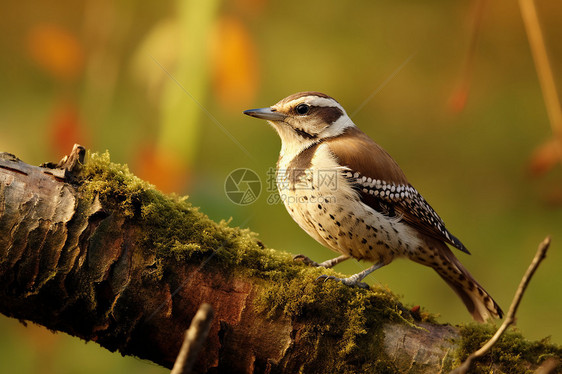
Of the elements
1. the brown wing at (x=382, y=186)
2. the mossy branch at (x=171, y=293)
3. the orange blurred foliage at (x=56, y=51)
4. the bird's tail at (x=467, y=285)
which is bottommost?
the mossy branch at (x=171, y=293)

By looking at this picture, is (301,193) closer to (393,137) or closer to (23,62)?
(393,137)

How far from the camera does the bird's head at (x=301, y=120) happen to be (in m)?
3.42

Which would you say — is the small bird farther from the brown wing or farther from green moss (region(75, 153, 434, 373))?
green moss (region(75, 153, 434, 373))

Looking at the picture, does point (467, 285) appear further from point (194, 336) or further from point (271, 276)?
point (194, 336)

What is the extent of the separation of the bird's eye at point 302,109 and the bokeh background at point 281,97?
0.59 m

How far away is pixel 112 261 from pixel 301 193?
1.24 m

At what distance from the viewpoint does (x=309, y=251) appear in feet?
15.1

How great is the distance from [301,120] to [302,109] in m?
0.07

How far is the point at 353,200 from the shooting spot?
2965 millimetres

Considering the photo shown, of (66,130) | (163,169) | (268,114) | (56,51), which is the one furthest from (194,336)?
(56,51)

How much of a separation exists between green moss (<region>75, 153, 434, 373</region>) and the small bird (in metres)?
0.45

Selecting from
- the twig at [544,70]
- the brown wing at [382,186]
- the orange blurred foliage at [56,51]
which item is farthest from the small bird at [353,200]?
the orange blurred foliage at [56,51]

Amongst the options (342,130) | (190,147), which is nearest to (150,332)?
(190,147)

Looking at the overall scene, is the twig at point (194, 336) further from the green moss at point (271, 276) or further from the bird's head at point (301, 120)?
the bird's head at point (301, 120)
